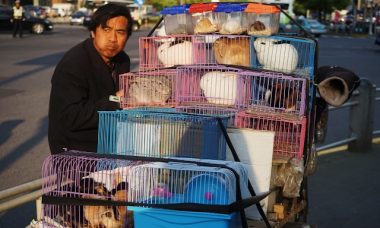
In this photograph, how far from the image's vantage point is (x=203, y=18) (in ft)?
15.7

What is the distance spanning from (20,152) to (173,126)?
563cm

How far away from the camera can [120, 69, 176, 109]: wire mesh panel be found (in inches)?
159

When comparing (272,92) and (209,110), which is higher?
(272,92)

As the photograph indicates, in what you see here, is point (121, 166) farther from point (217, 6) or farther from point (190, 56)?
point (217, 6)

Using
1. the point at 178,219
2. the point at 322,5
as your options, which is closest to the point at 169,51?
the point at 178,219

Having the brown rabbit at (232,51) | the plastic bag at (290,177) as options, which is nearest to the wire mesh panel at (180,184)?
the plastic bag at (290,177)

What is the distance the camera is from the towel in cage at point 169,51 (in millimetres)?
4602

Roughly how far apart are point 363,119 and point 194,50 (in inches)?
211

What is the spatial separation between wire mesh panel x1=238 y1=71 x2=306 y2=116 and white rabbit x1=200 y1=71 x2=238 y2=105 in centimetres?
7

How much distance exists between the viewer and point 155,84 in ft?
13.5

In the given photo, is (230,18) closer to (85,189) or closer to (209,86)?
(209,86)

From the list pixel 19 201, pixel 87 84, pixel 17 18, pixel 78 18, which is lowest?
pixel 78 18

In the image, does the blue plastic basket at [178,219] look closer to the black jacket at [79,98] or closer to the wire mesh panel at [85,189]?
the wire mesh panel at [85,189]

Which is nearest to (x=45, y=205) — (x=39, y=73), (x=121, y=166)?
(x=121, y=166)
